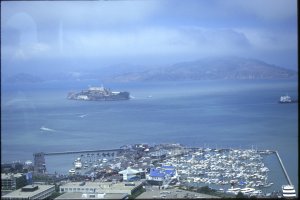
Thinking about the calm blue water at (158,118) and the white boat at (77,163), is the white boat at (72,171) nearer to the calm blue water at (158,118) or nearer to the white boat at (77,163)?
the white boat at (77,163)

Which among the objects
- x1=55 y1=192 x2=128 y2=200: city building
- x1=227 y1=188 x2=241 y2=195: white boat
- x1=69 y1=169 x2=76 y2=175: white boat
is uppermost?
x1=55 y1=192 x2=128 y2=200: city building

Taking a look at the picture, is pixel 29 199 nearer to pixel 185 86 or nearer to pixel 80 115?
pixel 80 115

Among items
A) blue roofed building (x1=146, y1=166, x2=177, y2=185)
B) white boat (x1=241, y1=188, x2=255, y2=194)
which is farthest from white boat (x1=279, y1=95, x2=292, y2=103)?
white boat (x1=241, y1=188, x2=255, y2=194)

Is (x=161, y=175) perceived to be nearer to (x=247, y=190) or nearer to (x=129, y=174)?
(x=129, y=174)

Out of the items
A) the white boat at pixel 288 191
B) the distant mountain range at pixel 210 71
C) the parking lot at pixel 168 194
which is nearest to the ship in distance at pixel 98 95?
the distant mountain range at pixel 210 71

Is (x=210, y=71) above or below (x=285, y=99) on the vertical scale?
above

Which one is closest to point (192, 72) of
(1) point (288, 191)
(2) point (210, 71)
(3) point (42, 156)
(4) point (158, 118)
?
(2) point (210, 71)

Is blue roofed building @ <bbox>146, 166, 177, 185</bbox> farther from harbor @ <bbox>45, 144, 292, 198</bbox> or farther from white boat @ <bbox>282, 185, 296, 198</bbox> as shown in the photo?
white boat @ <bbox>282, 185, 296, 198</bbox>
